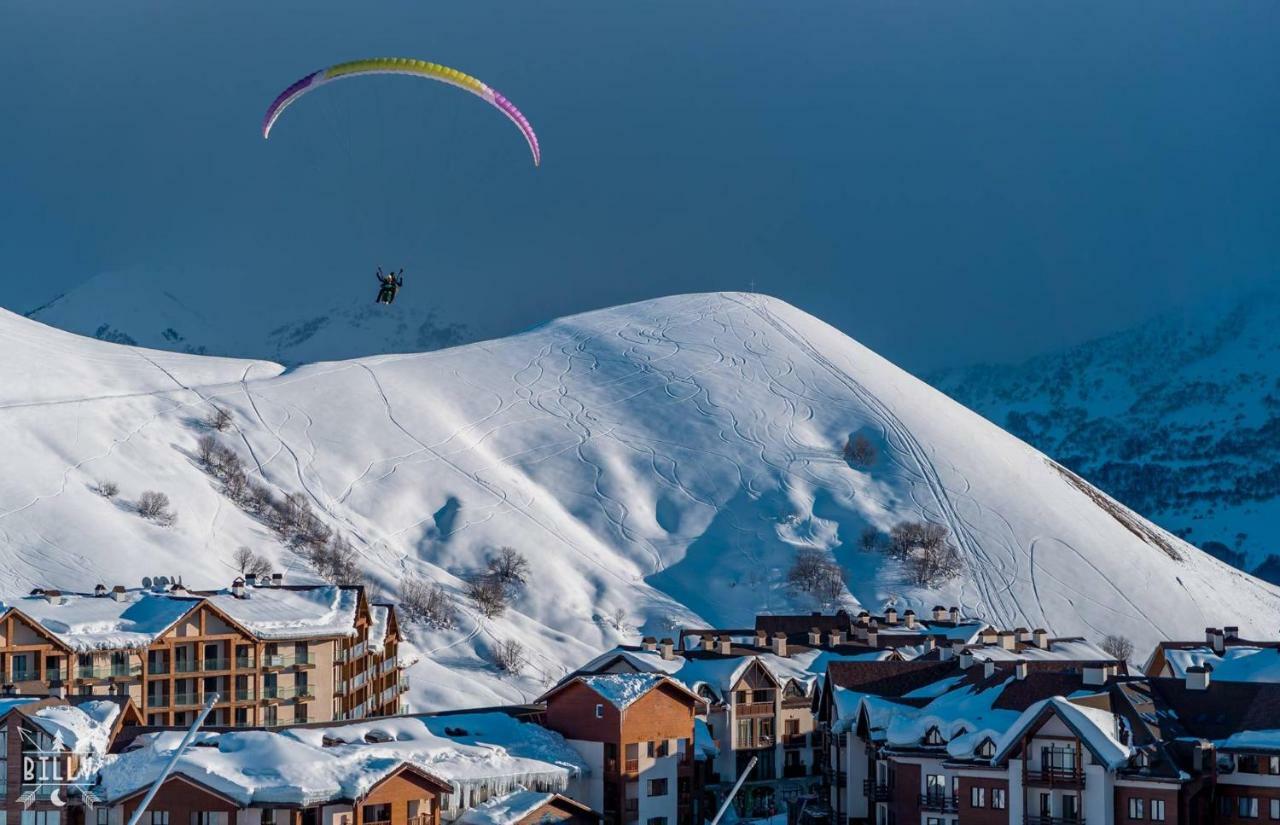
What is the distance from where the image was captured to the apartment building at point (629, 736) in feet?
Result: 197

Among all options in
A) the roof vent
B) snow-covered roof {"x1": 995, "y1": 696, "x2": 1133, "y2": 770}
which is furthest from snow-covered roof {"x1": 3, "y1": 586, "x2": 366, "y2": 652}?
the roof vent

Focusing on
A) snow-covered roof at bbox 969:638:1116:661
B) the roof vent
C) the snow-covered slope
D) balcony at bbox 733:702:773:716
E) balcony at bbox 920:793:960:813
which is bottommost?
balcony at bbox 920:793:960:813

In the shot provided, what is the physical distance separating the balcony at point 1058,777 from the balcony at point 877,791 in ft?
22.1

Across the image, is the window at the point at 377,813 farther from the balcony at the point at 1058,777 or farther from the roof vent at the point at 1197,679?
the roof vent at the point at 1197,679

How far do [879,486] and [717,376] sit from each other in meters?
24.0

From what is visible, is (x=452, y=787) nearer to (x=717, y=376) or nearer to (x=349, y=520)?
(x=349, y=520)

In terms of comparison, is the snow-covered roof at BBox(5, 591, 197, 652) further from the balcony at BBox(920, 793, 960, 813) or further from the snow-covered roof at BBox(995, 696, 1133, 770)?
the snow-covered roof at BBox(995, 696, 1133, 770)

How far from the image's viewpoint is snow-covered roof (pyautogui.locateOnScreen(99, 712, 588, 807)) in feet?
170

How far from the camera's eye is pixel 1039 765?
52844mm

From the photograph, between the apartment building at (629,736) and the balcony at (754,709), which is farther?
the balcony at (754,709)

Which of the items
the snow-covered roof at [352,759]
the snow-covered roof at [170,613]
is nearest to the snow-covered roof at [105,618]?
the snow-covered roof at [170,613]

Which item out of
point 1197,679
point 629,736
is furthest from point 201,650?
point 1197,679

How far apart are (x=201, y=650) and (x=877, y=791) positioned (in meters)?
28.0

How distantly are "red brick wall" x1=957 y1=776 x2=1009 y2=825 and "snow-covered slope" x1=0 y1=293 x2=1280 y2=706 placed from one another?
43631 mm
